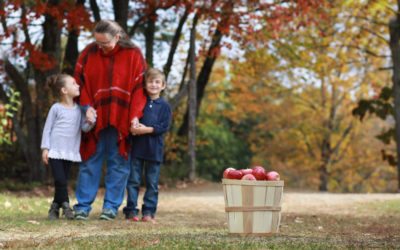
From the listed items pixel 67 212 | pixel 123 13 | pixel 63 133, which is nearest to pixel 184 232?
pixel 67 212

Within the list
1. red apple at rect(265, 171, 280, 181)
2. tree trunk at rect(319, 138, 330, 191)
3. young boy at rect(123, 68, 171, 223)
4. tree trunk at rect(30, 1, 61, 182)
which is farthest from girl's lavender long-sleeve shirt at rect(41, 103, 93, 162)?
tree trunk at rect(319, 138, 330, 191)

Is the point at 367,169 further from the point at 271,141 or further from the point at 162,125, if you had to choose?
the point at 162,125

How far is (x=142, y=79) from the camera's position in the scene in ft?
28.0

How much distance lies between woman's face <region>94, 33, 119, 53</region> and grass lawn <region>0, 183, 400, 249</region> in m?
1.96

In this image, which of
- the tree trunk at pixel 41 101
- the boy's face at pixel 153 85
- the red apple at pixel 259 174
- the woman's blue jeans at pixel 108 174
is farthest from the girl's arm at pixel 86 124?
the tree trunk at pixel 41 101

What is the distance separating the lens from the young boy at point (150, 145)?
332 inches

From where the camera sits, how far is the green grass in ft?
18.0

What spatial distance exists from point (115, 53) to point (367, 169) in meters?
27.4

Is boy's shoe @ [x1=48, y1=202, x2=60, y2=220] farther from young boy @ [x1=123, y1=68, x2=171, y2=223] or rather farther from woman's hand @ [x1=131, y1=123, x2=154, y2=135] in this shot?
woman's hand @ [x1=131, y1=123, x2=154, y2=135]

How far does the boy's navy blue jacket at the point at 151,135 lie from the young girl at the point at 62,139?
58 cm

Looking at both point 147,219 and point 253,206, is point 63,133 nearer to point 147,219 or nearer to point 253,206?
point 147,219

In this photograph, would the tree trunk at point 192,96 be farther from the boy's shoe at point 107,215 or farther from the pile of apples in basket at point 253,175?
the pile of apples in basket at point 253,175

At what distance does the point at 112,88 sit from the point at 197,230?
208 centimetres

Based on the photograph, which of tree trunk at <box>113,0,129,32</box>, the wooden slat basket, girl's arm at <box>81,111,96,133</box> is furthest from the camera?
tree trunk at <box>113,0,129,32</box>
